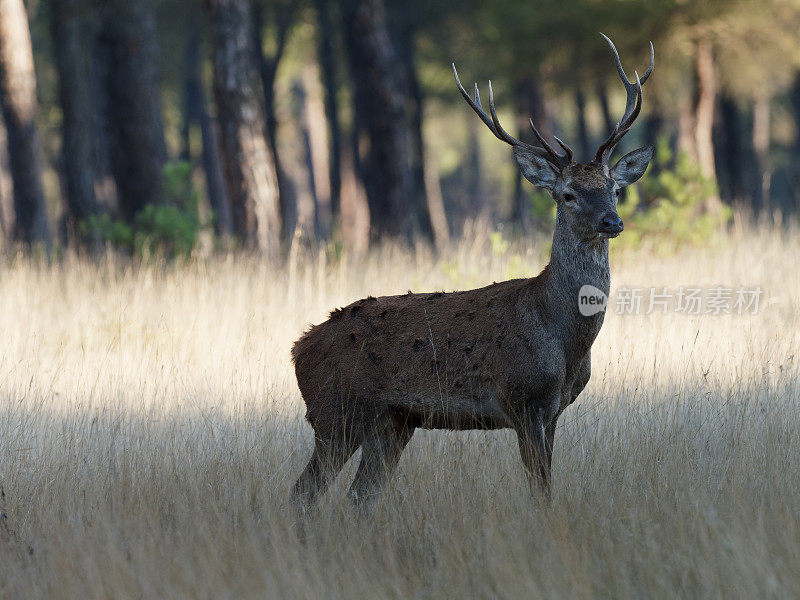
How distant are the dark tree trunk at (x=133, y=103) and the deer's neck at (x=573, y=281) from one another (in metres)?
9.96

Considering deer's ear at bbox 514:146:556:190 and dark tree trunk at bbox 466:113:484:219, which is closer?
deer's ear at bbox 514:146:556:190

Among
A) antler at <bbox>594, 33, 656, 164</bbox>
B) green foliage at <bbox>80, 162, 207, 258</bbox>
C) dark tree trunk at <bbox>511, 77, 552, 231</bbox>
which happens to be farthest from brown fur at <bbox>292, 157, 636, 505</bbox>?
dark tree trunk at <bbox>511, 77, 552, 231</bbox>

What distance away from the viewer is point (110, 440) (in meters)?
5.70

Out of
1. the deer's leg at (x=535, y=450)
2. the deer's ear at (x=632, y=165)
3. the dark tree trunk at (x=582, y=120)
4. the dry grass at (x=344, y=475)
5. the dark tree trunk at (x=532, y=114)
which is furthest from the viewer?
the dark tree trunk at (x=582, y=120)

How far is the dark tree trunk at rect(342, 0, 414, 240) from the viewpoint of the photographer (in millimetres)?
14930

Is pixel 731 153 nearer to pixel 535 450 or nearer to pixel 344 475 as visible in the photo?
pixel 344 475

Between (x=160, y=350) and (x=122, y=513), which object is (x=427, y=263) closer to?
(x=160, y=350)

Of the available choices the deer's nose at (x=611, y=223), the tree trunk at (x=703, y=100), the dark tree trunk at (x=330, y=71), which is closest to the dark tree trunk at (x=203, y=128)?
the dark tree trunk at (x=330, y=71)

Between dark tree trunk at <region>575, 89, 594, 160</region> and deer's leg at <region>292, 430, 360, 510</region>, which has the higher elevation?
dark tree trunk at <region>575, 89, 594, 160</region>

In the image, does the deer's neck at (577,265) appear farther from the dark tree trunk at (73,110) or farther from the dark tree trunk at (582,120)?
the dark tree trunk at (582,120)

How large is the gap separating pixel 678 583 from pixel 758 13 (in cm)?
1338

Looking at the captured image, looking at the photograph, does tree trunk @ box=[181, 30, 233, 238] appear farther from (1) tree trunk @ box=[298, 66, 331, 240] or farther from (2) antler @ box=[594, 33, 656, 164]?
(2) antler @ box=[594, 33, 656, 164]

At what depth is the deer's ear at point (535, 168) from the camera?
17.2ft

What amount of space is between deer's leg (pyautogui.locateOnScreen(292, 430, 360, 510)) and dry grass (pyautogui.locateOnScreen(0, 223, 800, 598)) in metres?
0.08
